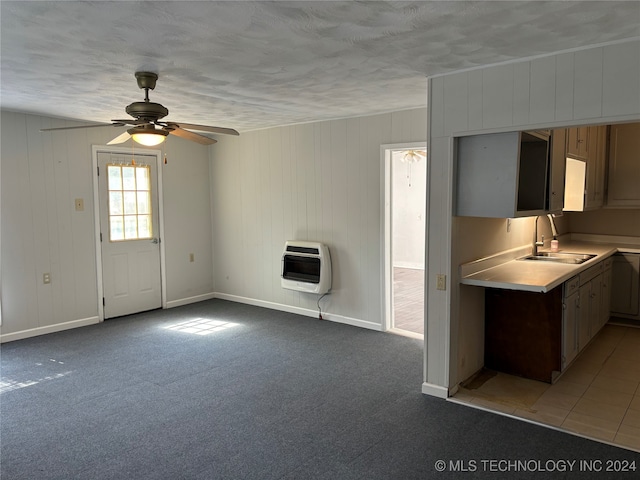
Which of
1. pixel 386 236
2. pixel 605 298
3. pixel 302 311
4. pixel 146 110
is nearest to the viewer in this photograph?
pixel 146 110

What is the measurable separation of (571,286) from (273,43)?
2.84 meters

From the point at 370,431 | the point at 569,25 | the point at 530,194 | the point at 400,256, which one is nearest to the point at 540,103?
the point at 569,25

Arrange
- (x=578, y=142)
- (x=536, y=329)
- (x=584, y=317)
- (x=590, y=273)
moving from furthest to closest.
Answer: (x=578, y=142) < (x=590, y=273) < (x=584, y=317) < (x=536, y=329)

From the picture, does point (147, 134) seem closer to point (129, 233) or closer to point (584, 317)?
point (129, 233)

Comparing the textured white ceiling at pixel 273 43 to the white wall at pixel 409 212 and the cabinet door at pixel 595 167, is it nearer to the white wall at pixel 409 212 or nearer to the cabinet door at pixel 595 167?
the cabinet door at pixel 595 167

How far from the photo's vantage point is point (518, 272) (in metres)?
3.67

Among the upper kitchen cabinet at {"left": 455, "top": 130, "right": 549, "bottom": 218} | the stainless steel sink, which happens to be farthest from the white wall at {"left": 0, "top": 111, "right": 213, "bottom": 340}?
the stainless steel sink

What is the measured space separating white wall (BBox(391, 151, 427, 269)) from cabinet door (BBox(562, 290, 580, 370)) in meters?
5.43

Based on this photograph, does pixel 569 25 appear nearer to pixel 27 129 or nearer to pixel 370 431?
pixel 370 431

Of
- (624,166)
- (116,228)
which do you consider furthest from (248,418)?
(624,166)

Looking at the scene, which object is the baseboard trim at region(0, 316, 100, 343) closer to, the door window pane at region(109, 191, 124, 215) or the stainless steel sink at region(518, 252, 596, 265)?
the door window pane at region(109, 191, 124, 215)

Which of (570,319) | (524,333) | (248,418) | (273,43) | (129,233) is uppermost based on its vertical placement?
(273,43)

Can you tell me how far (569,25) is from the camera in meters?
2.41

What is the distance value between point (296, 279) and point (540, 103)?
3.44m
